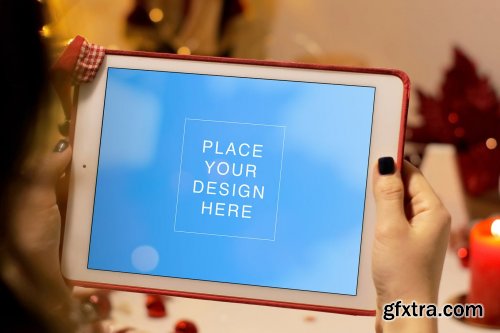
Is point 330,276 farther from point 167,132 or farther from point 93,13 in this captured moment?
point 93,13

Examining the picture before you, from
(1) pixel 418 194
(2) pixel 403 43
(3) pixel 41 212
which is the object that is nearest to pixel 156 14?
(2) pixel 403 43

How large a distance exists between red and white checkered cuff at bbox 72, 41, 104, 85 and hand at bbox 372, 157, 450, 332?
0.34 m

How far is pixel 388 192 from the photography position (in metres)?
0.65

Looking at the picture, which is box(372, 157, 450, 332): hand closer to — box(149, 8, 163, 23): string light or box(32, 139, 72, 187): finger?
box(32, 139, 72, 187): finger

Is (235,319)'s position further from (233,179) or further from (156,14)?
(156,14)

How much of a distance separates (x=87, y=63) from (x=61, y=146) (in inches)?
4.1

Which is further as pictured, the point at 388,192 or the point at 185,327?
the point at 185,327

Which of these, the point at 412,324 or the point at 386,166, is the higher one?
the point at 386,166

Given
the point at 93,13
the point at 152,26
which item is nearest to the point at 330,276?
the point at 152,26

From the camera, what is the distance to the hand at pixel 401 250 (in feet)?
2.14

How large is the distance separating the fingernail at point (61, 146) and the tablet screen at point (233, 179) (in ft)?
0.14

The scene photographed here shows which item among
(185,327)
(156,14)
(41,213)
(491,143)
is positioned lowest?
(185,327)

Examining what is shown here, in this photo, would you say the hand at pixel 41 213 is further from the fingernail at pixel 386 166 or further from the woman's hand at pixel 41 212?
the fingernail at pixel 386 166

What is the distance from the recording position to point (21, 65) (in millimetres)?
535
